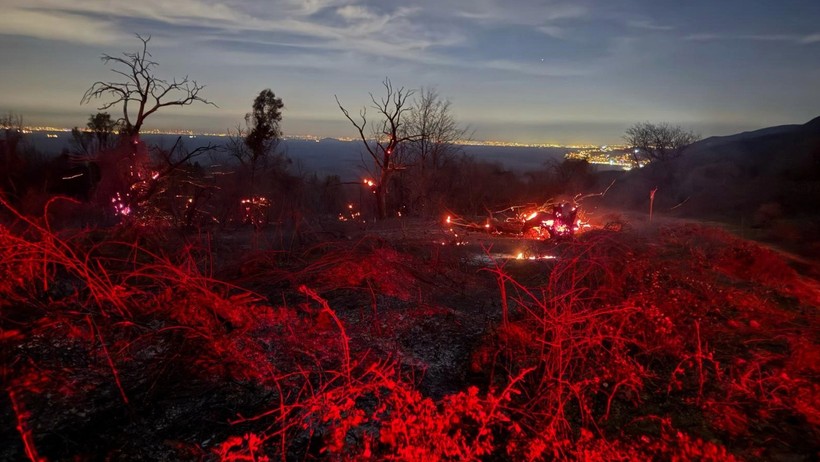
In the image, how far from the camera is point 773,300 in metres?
7.45

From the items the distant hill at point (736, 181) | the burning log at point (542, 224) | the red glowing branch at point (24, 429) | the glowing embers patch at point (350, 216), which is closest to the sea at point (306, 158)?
the glowing embers patch at point (350, 216)

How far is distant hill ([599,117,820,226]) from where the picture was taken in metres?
21.8

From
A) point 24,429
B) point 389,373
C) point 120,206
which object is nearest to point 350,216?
point 120,206

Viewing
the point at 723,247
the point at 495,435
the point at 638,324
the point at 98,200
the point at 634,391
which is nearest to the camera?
the point at 495,435

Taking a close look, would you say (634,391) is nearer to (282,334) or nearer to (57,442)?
(282,334)

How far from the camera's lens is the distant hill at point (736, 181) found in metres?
21.8

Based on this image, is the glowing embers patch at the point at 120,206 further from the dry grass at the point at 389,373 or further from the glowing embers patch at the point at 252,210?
the dry grass at the point at 389,373

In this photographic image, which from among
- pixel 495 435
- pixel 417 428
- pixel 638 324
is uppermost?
pixel 638 324

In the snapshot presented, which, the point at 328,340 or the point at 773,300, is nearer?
the point at 328,340

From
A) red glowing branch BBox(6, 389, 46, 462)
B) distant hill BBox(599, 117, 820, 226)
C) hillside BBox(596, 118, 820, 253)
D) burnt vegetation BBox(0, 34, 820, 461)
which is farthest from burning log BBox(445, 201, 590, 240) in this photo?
red glowing branch BBox(6, 389, 46, 462)

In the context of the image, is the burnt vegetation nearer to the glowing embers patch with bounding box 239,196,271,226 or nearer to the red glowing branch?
the red glowing branch

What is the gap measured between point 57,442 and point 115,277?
11.4 feet

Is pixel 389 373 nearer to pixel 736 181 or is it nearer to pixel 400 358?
pixel 400 358

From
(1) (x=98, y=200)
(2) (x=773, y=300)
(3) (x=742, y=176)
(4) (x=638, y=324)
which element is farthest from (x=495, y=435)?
(3) (x=742, y=176)
